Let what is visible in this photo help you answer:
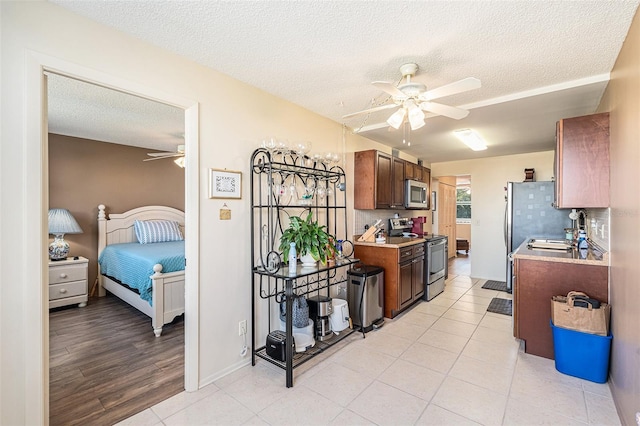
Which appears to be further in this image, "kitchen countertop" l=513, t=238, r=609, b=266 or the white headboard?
the white headboard

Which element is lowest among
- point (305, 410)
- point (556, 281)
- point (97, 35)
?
point (305, 410)

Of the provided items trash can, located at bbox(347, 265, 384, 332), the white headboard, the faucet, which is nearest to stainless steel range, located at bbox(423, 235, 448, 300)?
trash can, located at bbox(347, 265, 384, 332)

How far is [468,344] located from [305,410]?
1814mm

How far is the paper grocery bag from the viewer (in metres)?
2.25

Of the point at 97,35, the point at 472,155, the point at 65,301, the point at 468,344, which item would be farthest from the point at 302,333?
the point at 472,155

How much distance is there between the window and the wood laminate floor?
346 inches

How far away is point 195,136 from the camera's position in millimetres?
2252

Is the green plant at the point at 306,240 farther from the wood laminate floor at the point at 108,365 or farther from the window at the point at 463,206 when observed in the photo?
the window at the point at 463,206

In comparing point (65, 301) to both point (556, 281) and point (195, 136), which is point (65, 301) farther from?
point (556, 281)

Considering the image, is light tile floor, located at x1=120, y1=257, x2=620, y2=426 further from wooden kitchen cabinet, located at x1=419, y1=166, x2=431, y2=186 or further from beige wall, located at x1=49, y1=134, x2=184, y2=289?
beige wall, located at x1=49, y1=134, x2=184, y2=289

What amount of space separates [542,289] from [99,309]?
16.8 feet

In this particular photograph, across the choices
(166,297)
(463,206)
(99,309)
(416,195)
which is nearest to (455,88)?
(416,195)

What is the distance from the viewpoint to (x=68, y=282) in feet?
13.1

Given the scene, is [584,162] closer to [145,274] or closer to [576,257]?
[576,257]
